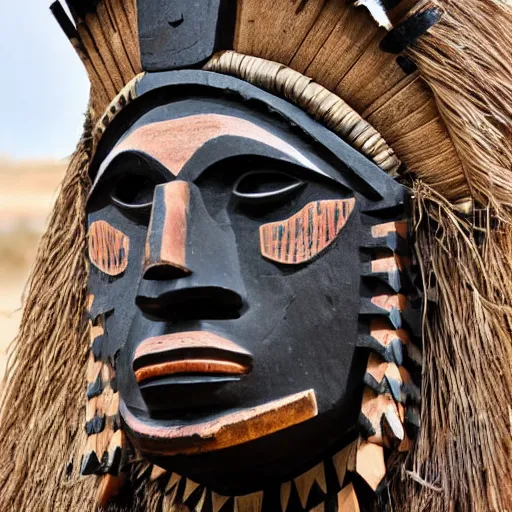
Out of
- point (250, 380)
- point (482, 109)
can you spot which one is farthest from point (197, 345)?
point (482, 109)

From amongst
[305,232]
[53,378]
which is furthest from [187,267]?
[53,378]

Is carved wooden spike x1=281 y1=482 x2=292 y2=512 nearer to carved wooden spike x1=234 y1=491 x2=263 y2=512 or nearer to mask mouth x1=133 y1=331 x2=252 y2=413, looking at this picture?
carved wooden spike x1=234 y1=491 x2=263 y2=512

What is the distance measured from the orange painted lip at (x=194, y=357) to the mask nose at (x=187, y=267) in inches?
1.5

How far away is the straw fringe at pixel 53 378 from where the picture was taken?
5.00ft

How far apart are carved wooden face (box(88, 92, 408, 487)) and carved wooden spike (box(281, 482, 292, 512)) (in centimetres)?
3

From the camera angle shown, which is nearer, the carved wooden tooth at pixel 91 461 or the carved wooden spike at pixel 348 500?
the carved wooden spike at pixel 348 500

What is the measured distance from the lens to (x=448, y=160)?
1252mm

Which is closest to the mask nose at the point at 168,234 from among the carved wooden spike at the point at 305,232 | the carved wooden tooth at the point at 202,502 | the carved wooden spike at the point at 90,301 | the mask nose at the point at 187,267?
the mask nose at the point at 187,267

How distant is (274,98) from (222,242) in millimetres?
206

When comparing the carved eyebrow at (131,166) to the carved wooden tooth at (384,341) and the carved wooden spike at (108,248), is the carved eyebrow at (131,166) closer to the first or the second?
the carved wooden spike at (108,248)

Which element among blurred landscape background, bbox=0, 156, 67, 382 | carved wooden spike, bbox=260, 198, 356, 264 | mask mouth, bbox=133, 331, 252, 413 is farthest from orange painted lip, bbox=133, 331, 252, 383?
blurred landscape background, bbox=0, 156, 67, 382

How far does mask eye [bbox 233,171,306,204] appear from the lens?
1.21 meters

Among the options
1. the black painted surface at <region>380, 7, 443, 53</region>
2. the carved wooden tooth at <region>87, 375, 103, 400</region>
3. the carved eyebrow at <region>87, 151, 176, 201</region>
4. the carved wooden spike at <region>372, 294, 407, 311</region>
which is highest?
the black painted surface at <region>380, 7, 443, 53</region>

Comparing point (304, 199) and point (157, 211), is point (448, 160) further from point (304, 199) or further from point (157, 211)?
point (157, 211)
